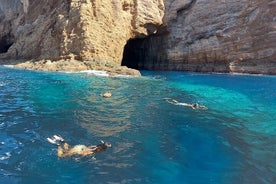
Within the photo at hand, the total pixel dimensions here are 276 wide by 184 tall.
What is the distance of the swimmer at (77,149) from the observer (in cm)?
905

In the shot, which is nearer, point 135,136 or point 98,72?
point 135,136

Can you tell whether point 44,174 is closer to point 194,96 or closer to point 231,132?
point 231,132

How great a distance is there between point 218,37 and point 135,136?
102ft

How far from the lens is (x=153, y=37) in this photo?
45312mm

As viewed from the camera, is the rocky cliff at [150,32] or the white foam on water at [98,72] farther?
the rocky cliff at [150,32]

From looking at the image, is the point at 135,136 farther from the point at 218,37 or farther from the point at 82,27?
the point at 218,37

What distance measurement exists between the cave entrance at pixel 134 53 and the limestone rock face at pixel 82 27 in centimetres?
698

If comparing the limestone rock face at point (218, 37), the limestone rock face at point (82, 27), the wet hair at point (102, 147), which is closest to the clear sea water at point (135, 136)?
the wet hair at point (102, 147)

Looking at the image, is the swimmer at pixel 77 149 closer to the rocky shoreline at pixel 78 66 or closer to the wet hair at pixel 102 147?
the wet hair at pixel 102 147

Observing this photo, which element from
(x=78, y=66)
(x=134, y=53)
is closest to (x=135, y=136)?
(x=78, y=66)

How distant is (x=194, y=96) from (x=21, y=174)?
50.1 feet

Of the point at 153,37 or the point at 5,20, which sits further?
the point at 5,20

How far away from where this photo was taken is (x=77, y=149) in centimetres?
934

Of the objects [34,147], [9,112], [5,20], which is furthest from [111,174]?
[5,20]
